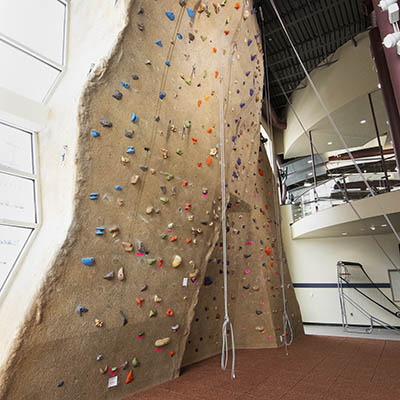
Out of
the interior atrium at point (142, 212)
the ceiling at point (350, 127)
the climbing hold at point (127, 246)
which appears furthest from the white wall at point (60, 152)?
the ceiling at point (350, 127)

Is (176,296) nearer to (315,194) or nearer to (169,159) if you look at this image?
(169,159)

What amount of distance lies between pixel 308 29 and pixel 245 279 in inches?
235

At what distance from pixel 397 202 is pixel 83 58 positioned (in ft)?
17.2

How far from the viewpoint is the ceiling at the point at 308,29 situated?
6.64 m

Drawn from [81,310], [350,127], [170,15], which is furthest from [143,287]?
[350,127]

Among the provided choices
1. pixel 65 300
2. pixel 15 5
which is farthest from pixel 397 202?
pixel 15 5

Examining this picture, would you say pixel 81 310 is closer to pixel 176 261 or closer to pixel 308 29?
pixel 176 261

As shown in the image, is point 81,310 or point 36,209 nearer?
point 81,310

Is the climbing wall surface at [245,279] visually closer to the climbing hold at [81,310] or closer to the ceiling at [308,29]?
the climbing hold at [81,310]

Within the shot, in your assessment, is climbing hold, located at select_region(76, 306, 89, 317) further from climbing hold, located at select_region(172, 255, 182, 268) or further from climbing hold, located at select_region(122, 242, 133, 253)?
climbing hold, located at select_region(172, 255, 182, 268)

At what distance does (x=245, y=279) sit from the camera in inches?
171

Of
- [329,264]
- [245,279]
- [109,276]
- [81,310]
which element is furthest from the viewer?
[329,264]

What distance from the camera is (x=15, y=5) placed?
247 cm

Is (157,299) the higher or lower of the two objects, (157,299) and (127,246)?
the lower
